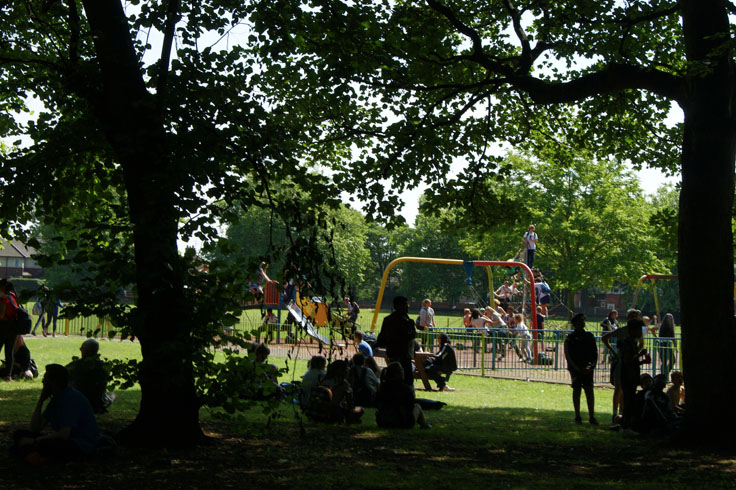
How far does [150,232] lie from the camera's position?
8078 mm

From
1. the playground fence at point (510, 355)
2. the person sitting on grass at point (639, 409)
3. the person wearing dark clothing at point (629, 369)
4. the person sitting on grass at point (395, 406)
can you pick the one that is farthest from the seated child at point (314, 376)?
the playground fence at point (510, 355)

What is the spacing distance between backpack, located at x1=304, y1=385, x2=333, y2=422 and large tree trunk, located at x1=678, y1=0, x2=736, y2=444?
4.74m

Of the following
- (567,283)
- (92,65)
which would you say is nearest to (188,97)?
(92,65)

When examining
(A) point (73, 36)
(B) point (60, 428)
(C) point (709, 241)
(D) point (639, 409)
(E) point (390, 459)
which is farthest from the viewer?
(D) point (639, 409)

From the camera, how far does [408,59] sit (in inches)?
522

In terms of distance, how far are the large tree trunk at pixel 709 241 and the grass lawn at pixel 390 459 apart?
2.38 feet

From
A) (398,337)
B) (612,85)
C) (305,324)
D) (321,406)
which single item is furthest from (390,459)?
(612,85)

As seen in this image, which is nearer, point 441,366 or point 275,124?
point 275,124

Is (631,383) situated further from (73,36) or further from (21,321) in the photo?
(21,321)

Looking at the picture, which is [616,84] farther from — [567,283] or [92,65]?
[567,283]

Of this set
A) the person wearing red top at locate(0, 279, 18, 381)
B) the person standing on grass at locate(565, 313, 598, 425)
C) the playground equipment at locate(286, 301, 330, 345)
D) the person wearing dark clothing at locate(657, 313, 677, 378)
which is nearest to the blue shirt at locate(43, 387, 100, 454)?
the playground equipment at locate(286, 301, 330, 345)

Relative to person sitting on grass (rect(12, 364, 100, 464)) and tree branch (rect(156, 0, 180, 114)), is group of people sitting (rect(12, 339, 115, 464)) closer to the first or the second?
person sitting on grass (rect(12, 364, 100, 464))

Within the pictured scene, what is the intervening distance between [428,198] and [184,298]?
6912mm

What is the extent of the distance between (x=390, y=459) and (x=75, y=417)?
336cm
